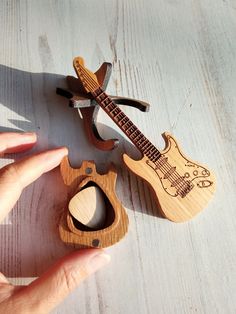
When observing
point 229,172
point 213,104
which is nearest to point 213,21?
point 213,104

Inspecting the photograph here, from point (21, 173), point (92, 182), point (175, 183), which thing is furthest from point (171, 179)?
point (21, 173)

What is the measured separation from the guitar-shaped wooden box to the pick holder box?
0.02 metres

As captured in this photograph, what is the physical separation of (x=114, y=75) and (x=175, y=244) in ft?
1.04

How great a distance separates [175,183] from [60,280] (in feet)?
0.71

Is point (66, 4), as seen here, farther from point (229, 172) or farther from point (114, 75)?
point (229, 172)

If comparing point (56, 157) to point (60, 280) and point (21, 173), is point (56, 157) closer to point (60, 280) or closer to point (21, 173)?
point (21, 173)

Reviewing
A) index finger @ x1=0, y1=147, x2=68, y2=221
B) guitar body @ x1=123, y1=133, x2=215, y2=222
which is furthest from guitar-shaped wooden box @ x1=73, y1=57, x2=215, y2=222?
index finger @ x1=0, y1=147, x2=68, y2=221

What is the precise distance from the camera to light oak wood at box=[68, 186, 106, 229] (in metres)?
0.50

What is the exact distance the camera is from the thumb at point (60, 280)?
1.41 feet

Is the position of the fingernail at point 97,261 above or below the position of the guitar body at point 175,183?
below

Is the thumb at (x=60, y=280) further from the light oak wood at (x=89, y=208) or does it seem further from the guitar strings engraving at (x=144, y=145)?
the guitar strings engraving at (x=144, y=145)

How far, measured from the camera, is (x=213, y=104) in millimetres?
666

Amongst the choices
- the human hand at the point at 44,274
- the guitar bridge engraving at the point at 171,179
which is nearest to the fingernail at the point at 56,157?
the human hand at the point at 44,274

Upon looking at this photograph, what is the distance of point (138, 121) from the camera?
62cm
